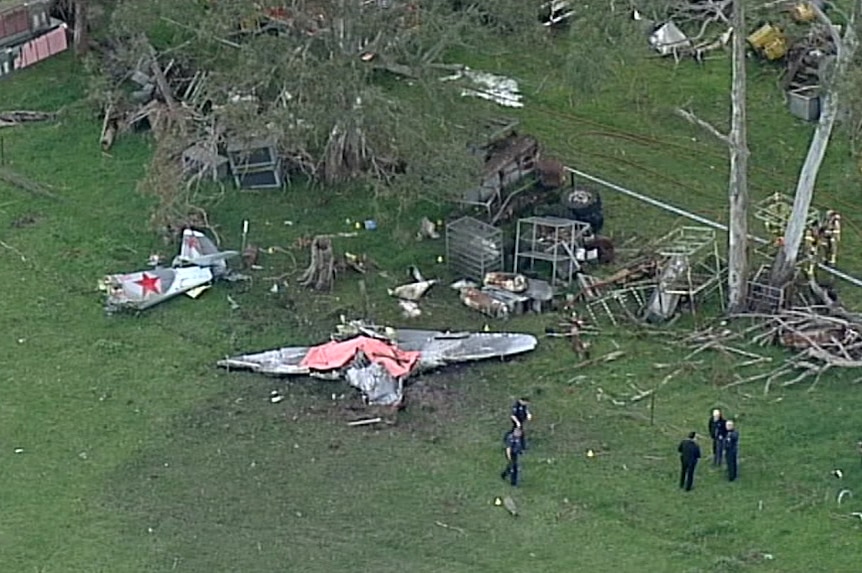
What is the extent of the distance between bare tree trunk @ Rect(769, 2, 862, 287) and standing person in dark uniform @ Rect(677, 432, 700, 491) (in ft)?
16.6

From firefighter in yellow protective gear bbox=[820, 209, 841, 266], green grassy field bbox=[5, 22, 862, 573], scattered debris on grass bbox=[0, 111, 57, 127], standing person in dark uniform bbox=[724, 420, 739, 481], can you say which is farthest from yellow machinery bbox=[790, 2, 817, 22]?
scattered debris on grass bbox=[0, 111, 57, 127]

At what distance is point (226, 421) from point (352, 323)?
3127 mm

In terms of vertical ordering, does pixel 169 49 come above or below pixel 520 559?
above

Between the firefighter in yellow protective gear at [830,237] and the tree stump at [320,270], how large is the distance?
312 inches

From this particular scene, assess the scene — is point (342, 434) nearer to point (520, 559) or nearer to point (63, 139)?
point (520, 559)

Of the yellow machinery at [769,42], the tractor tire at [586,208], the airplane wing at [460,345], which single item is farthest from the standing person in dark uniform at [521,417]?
the yellow machinery at [769,42]

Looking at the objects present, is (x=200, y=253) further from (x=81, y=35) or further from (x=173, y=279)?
(x=81, y=35)

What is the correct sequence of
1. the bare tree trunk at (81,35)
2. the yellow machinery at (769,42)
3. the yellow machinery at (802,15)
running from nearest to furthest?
the yellow machinery at (802,15), the yellow machinery at (769,42), the bare tree trunk at (81,35)

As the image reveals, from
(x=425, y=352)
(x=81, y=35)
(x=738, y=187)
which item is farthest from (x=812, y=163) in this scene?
(x=81, y=35)

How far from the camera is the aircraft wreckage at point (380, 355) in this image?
2669cm

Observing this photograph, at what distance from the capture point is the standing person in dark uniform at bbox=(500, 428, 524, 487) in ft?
79.7

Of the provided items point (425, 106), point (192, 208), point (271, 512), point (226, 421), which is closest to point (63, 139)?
point (192, 208)

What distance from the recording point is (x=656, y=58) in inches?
1506

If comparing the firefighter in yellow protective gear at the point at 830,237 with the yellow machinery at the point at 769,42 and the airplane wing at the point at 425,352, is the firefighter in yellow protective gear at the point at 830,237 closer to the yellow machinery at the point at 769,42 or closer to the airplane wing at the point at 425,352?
the airplane wing at the point at 425,352
